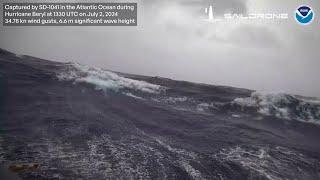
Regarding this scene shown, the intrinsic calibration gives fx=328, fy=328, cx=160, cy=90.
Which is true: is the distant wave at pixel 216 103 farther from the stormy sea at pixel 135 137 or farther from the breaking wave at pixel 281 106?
the stormy sea at pixel 135 137

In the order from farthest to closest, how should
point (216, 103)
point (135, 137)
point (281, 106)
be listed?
point (281, 106)
point (216, 103)
point (135, 137)

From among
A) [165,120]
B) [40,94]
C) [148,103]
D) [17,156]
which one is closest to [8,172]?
[17,156]

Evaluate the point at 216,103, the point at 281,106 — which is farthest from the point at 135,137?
the point at 281,106

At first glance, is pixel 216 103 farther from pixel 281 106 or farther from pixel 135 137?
pixel 135 137

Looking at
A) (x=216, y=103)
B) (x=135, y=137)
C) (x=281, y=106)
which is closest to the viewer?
(x=135, y=137)

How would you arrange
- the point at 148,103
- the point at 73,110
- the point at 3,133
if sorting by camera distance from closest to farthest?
the point at 3,133, the point at 73,110, the point at 148,103

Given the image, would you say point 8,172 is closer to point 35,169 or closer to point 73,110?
point 35,169

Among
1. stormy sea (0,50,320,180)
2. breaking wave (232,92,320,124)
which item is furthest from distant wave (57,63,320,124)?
stormy sea (0,50,320,180)

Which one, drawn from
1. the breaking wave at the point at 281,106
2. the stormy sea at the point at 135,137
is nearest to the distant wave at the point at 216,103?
the breaking wave at the point at 281,106
